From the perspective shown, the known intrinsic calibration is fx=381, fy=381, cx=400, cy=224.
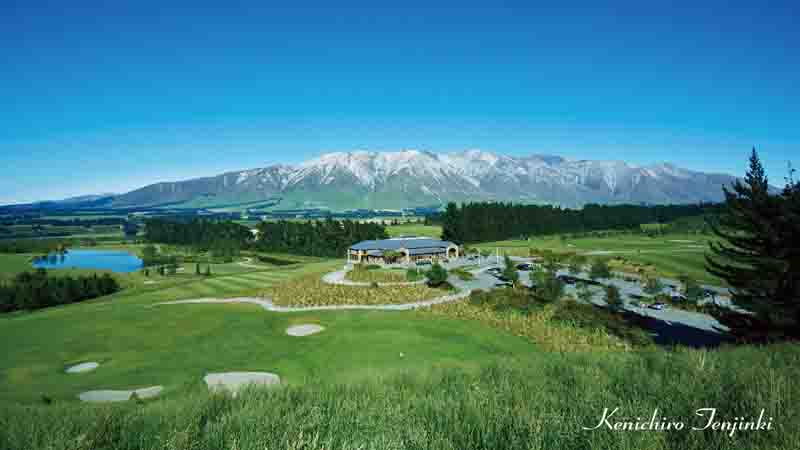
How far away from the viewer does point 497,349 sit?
21.5m

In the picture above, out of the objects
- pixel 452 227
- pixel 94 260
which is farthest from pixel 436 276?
pixel 94 260

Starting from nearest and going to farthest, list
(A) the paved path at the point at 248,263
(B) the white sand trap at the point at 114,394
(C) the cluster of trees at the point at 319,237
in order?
(B) the white sand trap at the point at 114,394, (A) the paved path at the point at 248,263, (C) the cluster of trees at the point at 319,237

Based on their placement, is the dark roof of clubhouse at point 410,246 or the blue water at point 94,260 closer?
the dark roof of clubhouse at point 410,246

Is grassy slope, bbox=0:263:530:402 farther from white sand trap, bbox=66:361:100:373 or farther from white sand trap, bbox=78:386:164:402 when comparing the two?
white sand trap, bbox=78:386:164:402

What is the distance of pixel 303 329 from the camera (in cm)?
2802

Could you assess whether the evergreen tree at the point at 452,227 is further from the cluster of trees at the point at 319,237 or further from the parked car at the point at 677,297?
the parked car at the point at 677,297

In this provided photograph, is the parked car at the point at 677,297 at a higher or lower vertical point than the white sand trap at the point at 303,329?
lower

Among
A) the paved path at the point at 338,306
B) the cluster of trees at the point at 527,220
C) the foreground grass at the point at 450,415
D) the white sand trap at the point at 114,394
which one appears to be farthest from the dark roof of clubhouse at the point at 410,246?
the foreground grass at the point at 450,415

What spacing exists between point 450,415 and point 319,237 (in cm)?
11675

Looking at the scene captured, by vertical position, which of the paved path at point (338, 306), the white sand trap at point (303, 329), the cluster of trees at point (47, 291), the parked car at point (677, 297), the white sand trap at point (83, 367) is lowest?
the cluster of trees at point (47, 291)

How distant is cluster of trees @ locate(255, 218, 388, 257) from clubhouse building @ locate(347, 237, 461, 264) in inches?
974

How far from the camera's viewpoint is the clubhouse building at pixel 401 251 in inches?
3228

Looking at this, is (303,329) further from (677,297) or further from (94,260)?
(94,260)

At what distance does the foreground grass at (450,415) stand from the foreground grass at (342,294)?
1436 inches
